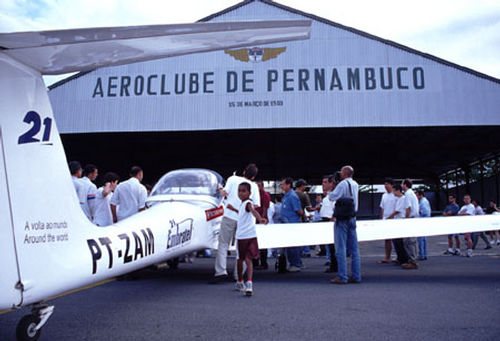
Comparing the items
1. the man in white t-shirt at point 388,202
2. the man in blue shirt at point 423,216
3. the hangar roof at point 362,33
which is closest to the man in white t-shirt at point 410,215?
the man in white t-shirt at point 388,202

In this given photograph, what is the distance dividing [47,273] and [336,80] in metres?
17.7

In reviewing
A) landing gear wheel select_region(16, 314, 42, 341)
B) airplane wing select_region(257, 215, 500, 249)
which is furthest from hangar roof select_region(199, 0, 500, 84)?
landing gear wheel select_region(16, 314, 42, 341)

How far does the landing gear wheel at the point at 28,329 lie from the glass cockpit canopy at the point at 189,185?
414 centimetres

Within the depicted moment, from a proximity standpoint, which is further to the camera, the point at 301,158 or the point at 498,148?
the point at 301,158

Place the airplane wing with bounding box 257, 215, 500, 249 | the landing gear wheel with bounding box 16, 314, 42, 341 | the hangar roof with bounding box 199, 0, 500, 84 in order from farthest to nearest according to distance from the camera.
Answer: the hangar roof with bounding box 199, 0, 500, 84, the airplane wing with bounding box 257, 215, 500, 249, the landing gear wheel with bounding box 16, 314, 42, 341

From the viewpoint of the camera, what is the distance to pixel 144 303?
516 cm

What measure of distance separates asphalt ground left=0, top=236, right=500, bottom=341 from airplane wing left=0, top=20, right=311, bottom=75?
229 centimetres

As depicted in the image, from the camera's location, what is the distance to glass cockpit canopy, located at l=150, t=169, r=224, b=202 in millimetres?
7320

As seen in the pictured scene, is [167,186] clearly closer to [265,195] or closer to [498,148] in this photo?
[265,195]

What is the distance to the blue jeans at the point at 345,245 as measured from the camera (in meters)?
6.55

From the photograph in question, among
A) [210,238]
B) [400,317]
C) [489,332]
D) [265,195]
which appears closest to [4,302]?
[400,317]

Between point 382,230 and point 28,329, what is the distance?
19.0 feet

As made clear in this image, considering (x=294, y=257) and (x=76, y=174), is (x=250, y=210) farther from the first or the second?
(x=76, y=174)

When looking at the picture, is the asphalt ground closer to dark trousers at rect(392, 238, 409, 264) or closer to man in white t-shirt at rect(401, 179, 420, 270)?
man in white t-shirt at rect(401, 179, 420, 270)
